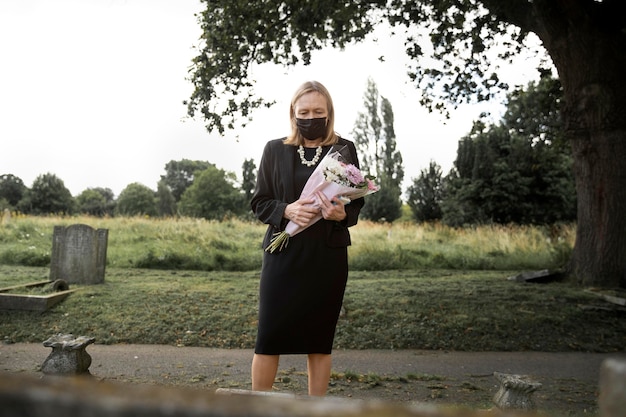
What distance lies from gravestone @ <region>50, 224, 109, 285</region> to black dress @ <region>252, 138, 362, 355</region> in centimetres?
805

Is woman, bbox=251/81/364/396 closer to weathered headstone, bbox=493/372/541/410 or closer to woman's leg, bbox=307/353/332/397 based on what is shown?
woman's leg, bbox=307/353/332/397

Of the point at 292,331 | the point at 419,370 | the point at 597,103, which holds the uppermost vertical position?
the point at 597,103

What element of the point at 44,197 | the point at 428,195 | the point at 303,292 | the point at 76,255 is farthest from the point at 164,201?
the point at 303,292

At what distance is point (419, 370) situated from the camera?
6.62m

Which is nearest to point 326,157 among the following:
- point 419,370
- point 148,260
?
point 419,370

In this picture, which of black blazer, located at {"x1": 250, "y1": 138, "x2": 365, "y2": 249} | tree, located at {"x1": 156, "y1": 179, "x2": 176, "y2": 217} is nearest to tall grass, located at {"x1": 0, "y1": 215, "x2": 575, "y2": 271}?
black blazer, located at {"x1": 250, "y1": 138, "x2": 365, "y2": 249}

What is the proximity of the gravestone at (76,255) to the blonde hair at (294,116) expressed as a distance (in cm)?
801

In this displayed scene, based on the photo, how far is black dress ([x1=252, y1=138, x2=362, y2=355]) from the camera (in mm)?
3877

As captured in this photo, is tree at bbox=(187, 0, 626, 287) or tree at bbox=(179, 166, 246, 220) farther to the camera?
tree at bbox=(179, 166, 246, 220)

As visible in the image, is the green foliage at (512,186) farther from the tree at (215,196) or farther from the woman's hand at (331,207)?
the tree at (215,196)

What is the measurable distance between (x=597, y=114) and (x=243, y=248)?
390 inches

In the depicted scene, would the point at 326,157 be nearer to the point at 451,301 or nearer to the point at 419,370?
the point at 419,370

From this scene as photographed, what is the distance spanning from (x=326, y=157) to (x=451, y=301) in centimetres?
659

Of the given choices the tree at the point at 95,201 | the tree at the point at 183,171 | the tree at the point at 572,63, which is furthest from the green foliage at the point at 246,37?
the tree at the point at 183,171
